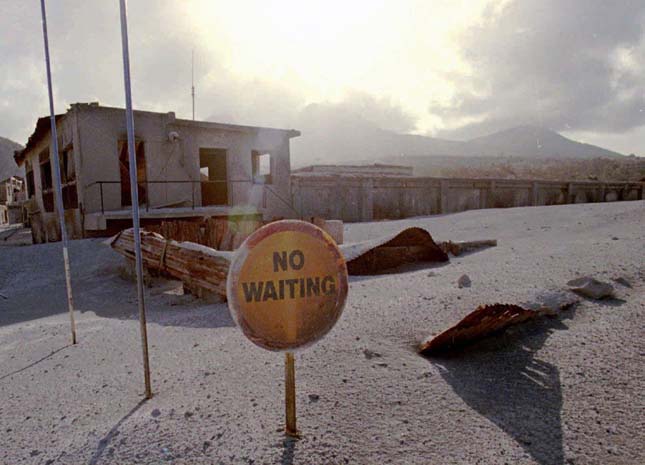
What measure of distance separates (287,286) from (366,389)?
3.19 feet

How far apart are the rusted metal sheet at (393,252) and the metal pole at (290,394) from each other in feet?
12.3

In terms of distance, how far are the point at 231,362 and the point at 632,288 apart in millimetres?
3460

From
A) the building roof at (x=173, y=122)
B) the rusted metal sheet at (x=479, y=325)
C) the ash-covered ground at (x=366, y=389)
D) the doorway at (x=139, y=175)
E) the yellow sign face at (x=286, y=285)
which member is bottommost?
the ash-covered ground at (x=366, y=389)

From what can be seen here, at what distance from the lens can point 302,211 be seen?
17.7m

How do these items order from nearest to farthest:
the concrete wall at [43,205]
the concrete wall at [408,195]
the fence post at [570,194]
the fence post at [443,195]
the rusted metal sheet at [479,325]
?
the rusted metal sheet at [479,325] → the concrete wall at [43,205] → the concrete wall at [408,195] → the fence post at [443,195] → the fence post at [570,194]

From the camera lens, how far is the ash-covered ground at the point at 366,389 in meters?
1.79

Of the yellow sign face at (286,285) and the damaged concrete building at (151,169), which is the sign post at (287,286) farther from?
the damaged concrete building at (151,169)

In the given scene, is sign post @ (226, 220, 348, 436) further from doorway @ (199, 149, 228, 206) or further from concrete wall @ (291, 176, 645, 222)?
doorway @ (199, 149, 228, 206)

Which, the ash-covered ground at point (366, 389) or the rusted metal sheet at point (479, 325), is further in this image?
the rusted metal sheet at point (479, 325)

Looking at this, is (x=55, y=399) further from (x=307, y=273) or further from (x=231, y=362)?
(x=307, y=273)

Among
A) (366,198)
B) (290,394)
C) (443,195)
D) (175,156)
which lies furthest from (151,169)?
(290,394)

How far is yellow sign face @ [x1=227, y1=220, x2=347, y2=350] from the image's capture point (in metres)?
1.55

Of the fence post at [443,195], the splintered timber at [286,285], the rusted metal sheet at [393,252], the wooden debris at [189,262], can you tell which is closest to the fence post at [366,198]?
the fence post at [443,195]

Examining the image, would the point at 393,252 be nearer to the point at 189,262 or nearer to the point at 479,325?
the point at 189,262
